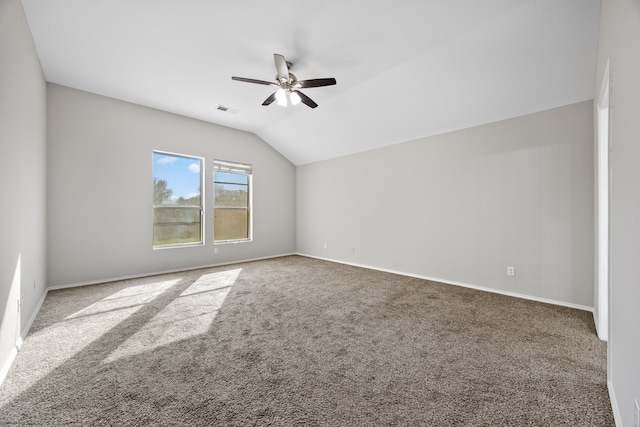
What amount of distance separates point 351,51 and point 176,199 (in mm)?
3966

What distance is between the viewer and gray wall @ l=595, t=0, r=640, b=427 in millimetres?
1071

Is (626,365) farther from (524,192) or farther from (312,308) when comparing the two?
(524,192)

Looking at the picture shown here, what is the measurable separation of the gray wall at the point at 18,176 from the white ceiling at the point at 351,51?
449 millimetres

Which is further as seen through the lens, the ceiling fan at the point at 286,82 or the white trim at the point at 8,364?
the ceiling fan at the point at 286,82

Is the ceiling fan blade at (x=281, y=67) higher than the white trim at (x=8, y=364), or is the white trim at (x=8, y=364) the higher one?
the ceiling fan blade at (x=281, y=67)

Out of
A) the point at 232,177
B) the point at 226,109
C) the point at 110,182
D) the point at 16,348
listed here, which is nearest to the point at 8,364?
the point at 16,348

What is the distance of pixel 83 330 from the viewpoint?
2.43 metres

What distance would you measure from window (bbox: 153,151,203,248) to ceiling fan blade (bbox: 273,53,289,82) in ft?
9.75

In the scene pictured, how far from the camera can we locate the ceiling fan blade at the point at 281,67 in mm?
2639

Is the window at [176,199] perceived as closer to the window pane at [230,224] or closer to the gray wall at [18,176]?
the window pane at [230,224]

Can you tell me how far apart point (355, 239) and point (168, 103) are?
4188 millimetres

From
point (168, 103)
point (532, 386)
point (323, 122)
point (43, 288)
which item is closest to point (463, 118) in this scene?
point (323, 122)

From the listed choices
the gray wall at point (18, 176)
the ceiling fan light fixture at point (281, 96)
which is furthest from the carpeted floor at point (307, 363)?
the ceiling fan light fixture at point (281, 96)

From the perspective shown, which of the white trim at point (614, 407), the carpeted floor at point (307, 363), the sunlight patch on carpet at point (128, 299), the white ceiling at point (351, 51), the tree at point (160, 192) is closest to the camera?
the white trim at point (614, 407)
